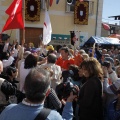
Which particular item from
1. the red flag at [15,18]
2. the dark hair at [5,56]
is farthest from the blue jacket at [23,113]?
the dark hair at [5,56]

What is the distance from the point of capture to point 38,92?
6.53ft

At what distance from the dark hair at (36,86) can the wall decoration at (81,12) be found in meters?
17.6

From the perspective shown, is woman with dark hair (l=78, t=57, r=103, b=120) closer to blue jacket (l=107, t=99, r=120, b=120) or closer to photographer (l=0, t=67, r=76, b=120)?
blue jacket (l=107, t=99, r=120, b=120)

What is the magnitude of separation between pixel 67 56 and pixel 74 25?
13372mm

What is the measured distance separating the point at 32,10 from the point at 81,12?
3.83 m

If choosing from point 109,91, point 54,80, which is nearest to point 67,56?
point 54,80

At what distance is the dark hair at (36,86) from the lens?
1.98 meters

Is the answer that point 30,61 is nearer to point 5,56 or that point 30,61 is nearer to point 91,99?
point 91,99

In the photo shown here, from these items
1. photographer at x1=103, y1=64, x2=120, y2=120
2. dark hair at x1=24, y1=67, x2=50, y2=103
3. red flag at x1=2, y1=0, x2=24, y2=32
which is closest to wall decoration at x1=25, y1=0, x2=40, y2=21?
red flag at x1=2, y1=0, x2=24, y2=32

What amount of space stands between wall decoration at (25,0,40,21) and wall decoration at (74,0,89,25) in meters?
2.94

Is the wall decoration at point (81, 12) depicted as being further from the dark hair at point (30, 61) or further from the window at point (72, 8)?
the dark hair at point (30, 61)

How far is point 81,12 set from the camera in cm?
1942

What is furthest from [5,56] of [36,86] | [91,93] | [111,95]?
[36,86]

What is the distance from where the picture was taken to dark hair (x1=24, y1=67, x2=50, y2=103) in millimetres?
1983
